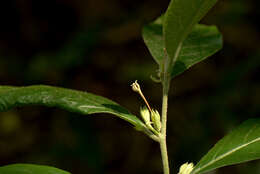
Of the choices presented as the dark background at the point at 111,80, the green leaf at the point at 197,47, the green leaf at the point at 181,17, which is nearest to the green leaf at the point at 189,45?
the green leaf at the point at 197,47

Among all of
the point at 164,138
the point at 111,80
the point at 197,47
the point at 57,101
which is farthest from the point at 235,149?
the point at 111,80

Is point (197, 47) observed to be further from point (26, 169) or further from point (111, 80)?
point (111, 80)

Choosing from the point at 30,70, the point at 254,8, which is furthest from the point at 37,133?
the point at 254,8

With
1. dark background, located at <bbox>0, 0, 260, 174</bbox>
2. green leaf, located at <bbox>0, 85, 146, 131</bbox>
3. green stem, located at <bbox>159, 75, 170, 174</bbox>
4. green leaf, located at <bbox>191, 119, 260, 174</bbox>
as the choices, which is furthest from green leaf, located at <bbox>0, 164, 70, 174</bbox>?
dark background, located at <bbox>0, 0, 260, 174</bbox>

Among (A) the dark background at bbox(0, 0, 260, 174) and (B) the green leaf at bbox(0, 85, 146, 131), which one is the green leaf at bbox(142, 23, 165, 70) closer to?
(B) the green leaf at bbox(0, 85, 146, 131)

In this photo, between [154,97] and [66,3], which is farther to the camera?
[66,3]

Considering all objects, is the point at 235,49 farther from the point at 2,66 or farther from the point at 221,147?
the point at 221,147
